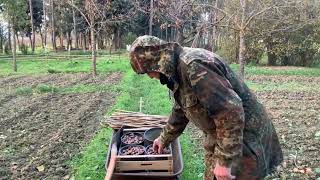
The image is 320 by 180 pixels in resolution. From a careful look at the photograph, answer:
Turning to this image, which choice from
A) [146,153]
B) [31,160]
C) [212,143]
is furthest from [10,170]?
[212,143]

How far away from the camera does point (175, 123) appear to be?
3.39 metres

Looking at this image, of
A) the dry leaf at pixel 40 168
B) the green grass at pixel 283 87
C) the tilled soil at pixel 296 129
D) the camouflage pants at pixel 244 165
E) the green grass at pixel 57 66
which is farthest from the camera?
the green grass at pixel 57 66

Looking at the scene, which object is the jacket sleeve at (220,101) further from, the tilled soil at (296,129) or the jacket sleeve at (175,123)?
the tilled soil at (296,129)

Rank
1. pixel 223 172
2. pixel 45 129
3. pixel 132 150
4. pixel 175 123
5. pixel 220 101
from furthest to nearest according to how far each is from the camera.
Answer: pixel 45 129
pixel 132 150
pixel 175 123
pixel 223 172
pixel 220 101

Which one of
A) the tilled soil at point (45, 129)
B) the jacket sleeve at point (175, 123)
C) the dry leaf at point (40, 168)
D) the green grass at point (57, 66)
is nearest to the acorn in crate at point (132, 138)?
the tilled soil at point (45, 129)

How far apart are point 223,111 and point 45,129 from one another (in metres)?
6.43

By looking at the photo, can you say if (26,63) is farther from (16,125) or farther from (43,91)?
(16,125)

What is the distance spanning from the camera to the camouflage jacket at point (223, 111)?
252cm

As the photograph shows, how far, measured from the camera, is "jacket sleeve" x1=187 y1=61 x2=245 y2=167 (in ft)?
8.22

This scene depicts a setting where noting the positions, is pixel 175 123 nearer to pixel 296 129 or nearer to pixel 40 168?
pixel 40 168

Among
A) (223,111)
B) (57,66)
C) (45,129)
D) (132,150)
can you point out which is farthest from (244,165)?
(57,66)

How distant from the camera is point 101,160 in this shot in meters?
6.15

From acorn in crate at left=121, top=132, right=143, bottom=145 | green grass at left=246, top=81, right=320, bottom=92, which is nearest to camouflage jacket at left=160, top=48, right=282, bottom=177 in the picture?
acorn in crate at left=121, top=132, right=143, bottom=145

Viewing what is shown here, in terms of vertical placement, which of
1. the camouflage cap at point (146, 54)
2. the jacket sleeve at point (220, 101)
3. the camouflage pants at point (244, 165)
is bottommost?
the camouflage pants at point (244, 165)
